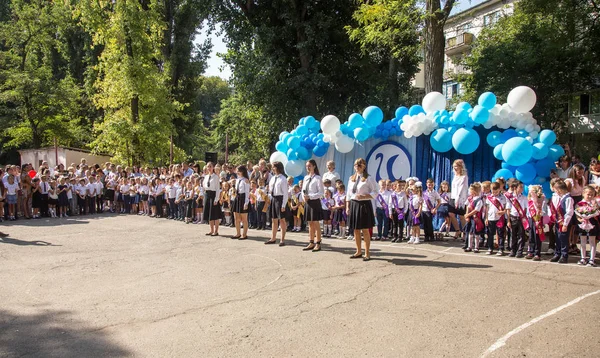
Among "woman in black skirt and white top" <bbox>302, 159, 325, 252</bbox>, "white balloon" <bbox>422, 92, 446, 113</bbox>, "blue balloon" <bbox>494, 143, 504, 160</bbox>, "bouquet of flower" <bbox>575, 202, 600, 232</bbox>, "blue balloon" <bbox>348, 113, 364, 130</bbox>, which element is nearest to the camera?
"bouquet of flower" <bbox>575, 202, 600, 232</bbox>

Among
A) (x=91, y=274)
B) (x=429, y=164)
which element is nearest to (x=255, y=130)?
(x=429, y=164)

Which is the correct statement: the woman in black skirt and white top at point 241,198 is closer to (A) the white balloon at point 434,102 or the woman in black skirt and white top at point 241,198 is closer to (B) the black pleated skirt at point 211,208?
(B) the black pleated skirt at point 211,208

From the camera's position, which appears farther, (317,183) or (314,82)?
(314,82)

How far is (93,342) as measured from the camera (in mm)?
4715

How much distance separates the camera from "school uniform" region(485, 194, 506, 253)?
29.8ft

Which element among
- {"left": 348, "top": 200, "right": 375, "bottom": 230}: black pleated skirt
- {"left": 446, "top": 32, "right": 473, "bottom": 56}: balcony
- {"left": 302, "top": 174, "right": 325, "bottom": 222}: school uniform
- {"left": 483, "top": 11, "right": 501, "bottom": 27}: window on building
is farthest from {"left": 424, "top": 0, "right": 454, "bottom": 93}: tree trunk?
{"left": 446, "top": 32, "right": 473, "bottom": 56}: balcony

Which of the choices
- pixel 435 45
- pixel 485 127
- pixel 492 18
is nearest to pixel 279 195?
pixel 485 127

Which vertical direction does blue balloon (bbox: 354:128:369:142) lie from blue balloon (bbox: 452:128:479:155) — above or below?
above

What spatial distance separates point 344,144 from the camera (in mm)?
14188

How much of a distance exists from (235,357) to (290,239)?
283 inches

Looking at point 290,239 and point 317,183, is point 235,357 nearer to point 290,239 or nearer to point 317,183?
point 317,183

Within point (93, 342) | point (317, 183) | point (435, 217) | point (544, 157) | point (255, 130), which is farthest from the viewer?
point (255, 130)

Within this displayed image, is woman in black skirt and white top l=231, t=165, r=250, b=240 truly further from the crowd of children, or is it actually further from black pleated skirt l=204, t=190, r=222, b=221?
black pleated skirt l=204, t=190, r=222, b=221

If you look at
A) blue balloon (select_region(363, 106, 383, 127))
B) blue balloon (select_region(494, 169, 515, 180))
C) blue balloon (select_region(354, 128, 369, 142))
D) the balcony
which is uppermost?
the balcony
